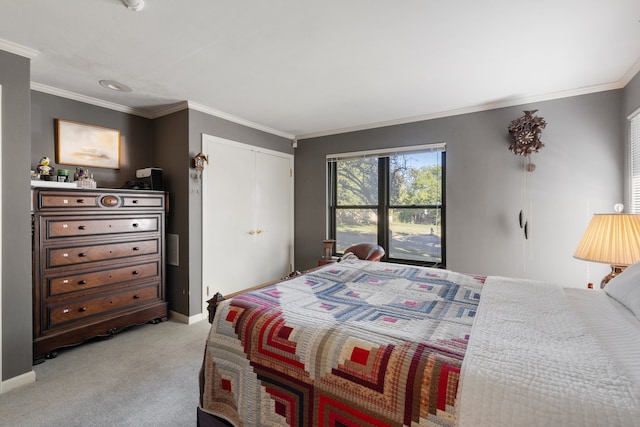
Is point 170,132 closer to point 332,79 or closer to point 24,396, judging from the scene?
point 332,79

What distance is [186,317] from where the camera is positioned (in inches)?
129

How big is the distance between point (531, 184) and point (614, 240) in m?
1.33

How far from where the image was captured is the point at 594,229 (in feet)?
6.64

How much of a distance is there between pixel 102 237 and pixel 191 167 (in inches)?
44.3

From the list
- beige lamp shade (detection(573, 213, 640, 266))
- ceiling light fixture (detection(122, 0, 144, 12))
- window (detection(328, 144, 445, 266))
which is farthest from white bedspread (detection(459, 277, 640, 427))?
window (detection(328, 144, 445, 266))

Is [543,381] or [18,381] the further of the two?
[18,381]

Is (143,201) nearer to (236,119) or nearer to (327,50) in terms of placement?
(236,119)

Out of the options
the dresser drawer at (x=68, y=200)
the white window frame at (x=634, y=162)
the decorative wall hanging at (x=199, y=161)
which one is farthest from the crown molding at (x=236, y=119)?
the white window frame at (x=634, y=162)

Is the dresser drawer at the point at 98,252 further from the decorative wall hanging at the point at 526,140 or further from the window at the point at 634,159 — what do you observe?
the window at the point at 634,159

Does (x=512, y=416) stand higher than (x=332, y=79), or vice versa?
(x=332, y=79)

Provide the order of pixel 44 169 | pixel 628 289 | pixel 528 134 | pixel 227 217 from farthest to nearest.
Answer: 1. pixel 227 217
2. pixel 528 134
3. pixel 44 169
4. pixel 628 289

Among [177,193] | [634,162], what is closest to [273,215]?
[177,193]

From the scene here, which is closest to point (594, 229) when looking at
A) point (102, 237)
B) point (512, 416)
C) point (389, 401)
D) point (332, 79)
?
point (512, 416)

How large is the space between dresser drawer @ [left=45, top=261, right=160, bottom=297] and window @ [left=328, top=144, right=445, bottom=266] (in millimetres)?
2529
